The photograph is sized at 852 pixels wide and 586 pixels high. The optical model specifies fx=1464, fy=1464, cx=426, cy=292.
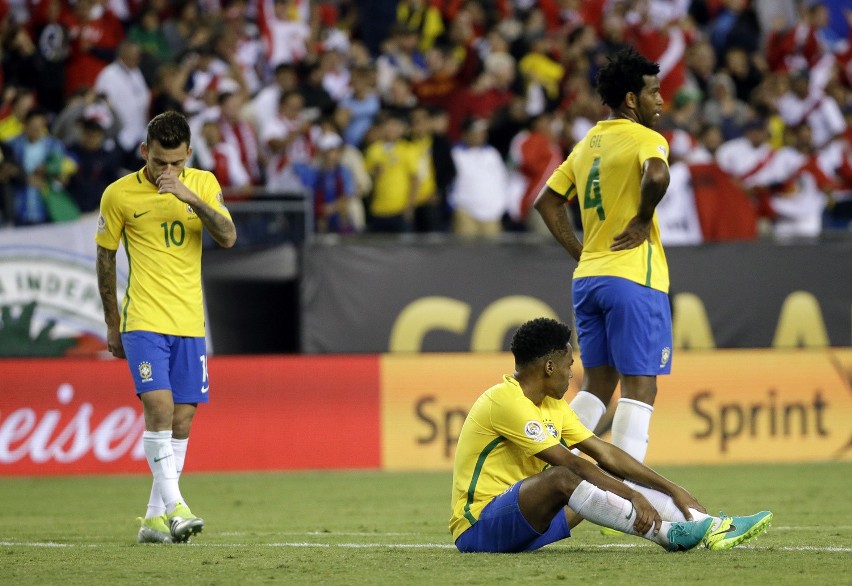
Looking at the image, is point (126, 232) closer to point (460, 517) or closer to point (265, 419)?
point (460, 517)

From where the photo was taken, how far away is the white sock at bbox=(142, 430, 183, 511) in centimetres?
802

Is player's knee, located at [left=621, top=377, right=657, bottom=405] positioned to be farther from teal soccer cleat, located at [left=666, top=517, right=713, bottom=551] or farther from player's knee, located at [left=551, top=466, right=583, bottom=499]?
player's knee, located at [left=551, top=466, right=583, bottom=499]

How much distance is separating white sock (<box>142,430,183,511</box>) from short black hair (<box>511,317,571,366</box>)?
223 cm

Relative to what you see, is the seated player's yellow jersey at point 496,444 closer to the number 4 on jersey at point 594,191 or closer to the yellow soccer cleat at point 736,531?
the yellow soccer cleat at point 736,531

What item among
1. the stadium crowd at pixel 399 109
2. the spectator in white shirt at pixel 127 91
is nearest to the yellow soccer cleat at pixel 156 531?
the stadium crowd at pixel 399 109

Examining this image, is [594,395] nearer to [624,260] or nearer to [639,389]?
[639,389]

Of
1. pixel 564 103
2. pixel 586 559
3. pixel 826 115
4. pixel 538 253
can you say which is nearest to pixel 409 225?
pixel 538 253

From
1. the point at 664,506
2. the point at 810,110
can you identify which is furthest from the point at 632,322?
the point at 810,110

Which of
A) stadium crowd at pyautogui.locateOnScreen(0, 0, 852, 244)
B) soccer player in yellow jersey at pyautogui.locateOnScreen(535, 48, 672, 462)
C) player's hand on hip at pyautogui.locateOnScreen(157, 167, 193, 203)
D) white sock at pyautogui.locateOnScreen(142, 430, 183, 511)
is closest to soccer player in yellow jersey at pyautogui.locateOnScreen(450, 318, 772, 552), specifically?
soccer player in yellow jersey at pyautogui.locateOnScreen(535, 48, 672, 462)

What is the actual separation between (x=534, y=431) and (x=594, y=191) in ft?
5.90

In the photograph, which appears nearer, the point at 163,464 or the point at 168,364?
the point at 163,464

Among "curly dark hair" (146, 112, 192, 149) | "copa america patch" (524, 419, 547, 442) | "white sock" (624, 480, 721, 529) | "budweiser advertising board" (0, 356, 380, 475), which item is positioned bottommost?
"budweiser advertising board" (0, 356, 380, 475)

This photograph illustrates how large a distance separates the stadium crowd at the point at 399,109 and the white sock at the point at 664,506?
8.12m

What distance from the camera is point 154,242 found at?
8.17 m
